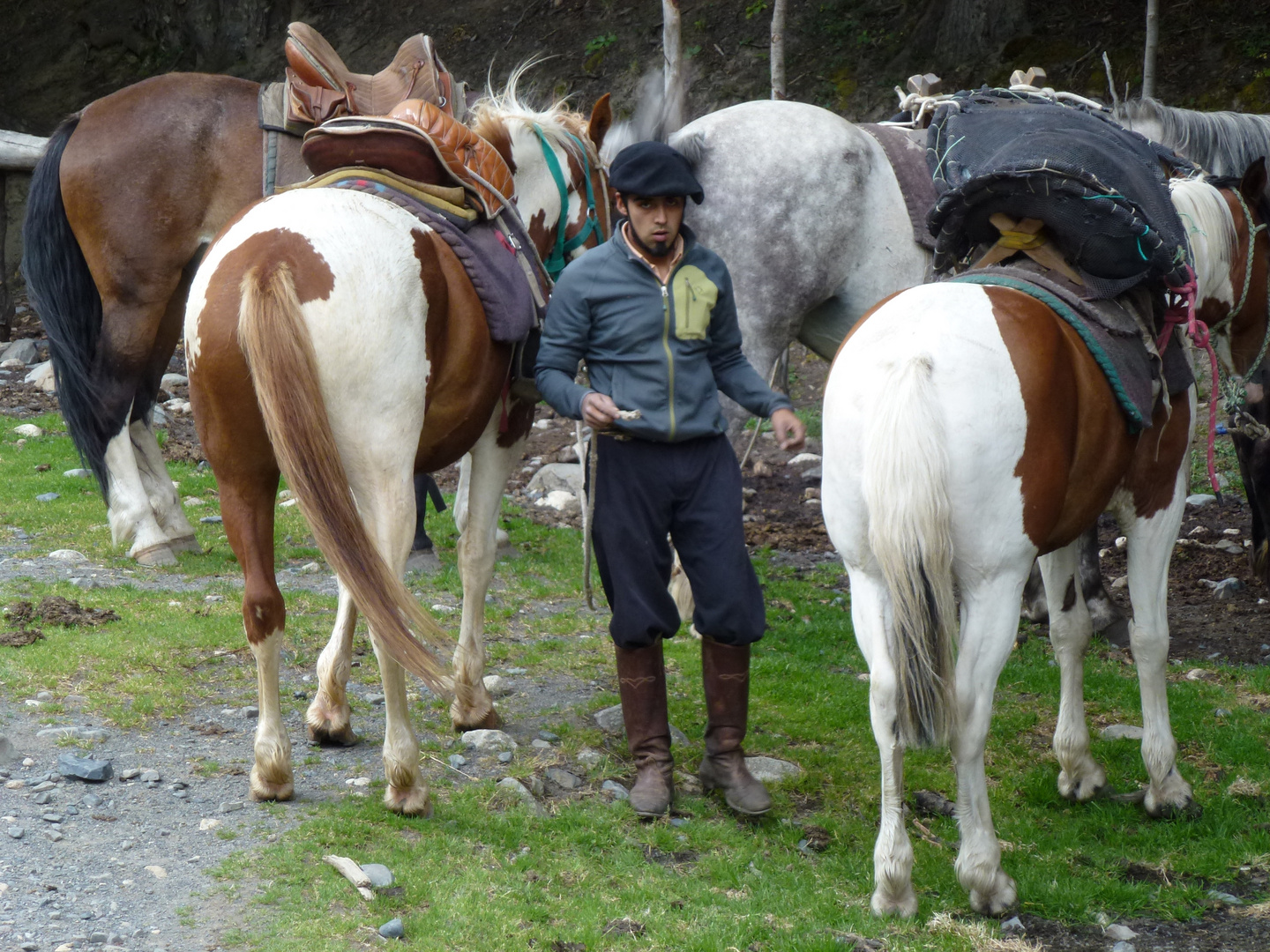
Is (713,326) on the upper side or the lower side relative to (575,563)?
upper

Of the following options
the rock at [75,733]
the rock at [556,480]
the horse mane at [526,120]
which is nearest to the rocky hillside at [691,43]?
the rock at [556,480]

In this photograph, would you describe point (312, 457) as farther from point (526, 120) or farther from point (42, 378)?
point (42, 378)

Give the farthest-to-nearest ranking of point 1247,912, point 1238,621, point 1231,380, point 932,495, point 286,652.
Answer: point 1238,621 < point 286,652 < point 1231,380 < point 1247,912 < point 932,495

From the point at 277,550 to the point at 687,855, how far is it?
3807 millimetres

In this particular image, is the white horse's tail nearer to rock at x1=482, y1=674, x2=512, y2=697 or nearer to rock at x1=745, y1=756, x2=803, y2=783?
rock at x1=745, y1=756, x2=803, y2=783

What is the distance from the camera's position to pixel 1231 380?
14.7 feet

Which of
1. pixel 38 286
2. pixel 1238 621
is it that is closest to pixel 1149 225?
pixel 1238 621

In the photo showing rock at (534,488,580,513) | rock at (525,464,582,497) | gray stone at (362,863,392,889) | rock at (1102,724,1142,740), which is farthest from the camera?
rock at (525,464,582,497)

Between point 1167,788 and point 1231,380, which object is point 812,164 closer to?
point 1231,380

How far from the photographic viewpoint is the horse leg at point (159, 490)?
6.40 meters

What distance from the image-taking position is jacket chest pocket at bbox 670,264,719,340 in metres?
3.55

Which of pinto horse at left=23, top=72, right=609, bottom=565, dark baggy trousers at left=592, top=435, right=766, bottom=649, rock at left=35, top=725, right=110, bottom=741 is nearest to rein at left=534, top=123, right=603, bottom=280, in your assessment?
dark baggy trousers at left=592, top=435, right=766, bottom=649

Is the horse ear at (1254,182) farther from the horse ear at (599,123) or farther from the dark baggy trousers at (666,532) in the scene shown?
the horse ear at (599,123)

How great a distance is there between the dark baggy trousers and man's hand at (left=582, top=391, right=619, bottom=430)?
24cm
